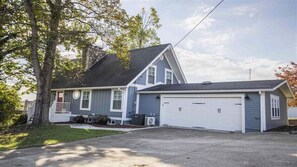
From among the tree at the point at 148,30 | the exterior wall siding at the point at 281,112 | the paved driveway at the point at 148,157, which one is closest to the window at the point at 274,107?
the exterior wall siding at the point at 281,112

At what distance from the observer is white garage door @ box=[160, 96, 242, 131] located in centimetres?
1361

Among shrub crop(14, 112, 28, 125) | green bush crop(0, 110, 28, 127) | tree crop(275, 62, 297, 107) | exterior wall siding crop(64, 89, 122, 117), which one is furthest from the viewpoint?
tree crop(275, 62, 297, 107)

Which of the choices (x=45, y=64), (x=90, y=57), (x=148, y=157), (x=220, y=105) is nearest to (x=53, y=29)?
(x=45, y=64)

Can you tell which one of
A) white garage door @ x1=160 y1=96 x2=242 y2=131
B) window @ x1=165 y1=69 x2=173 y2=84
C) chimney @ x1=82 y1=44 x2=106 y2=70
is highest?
chimney @ x1=82 y1=44 x2=106 y2=70

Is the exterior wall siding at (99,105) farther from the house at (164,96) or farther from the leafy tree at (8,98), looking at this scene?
the leafy tree at (8,98)

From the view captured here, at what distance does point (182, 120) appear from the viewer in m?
15.7

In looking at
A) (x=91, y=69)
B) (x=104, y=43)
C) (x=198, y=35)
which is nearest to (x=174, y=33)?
(x=198, y=35)

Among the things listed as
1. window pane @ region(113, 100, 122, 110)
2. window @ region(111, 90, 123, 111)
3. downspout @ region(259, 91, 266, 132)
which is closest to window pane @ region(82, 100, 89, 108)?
window @ region(111, 90, 123, 111)

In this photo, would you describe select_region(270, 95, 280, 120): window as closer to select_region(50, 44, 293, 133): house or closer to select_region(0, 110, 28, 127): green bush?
select_region(50, 44, 293, 133): house

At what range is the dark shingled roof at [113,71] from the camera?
17.7 metres

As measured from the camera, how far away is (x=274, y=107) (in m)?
15.2

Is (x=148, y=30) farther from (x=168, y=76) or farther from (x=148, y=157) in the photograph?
(x=148, y=157)

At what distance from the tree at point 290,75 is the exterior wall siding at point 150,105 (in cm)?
1377

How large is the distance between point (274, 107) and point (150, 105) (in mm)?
8013
